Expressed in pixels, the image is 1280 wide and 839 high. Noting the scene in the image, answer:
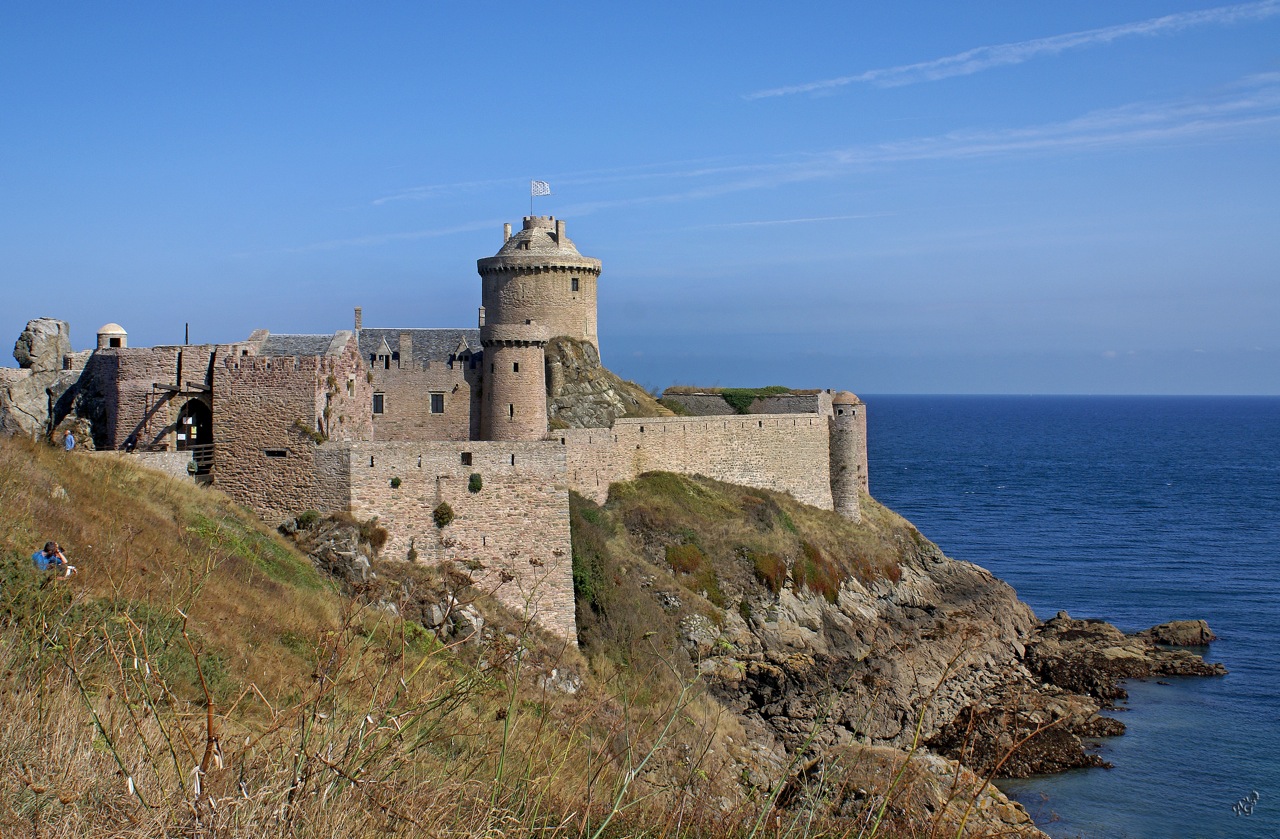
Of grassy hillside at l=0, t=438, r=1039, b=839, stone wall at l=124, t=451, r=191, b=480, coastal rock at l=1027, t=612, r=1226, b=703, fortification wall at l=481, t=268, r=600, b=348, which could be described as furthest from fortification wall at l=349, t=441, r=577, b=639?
coastal rock at l=1027, t=612, r=1226, b=703

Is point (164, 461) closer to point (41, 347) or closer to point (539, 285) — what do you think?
point (41, 347)

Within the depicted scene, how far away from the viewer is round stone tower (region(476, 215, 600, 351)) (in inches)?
1543

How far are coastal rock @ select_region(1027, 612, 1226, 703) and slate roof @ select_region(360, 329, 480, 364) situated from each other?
2268 centimetres

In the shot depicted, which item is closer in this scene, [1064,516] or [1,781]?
[1,781]

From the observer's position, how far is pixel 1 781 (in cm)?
506

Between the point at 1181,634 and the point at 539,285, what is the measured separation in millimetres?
28505

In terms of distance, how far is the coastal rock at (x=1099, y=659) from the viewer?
3706 centimetres

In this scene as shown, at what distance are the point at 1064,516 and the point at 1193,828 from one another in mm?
56169

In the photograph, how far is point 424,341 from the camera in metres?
34.8

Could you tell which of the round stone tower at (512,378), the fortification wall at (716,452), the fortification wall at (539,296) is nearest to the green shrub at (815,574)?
the fortification wall at (716,452)

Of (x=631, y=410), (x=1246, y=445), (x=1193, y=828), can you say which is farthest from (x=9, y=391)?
(x=1246, y=445)

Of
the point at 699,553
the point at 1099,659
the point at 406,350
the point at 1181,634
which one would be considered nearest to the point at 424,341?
the point at 406,350

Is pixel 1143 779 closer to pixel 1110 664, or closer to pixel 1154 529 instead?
pixel 1110 664

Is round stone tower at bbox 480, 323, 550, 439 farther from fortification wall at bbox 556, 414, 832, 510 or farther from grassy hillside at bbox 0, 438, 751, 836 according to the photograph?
grassy hillside at bbox 0, 438, 751, 836
